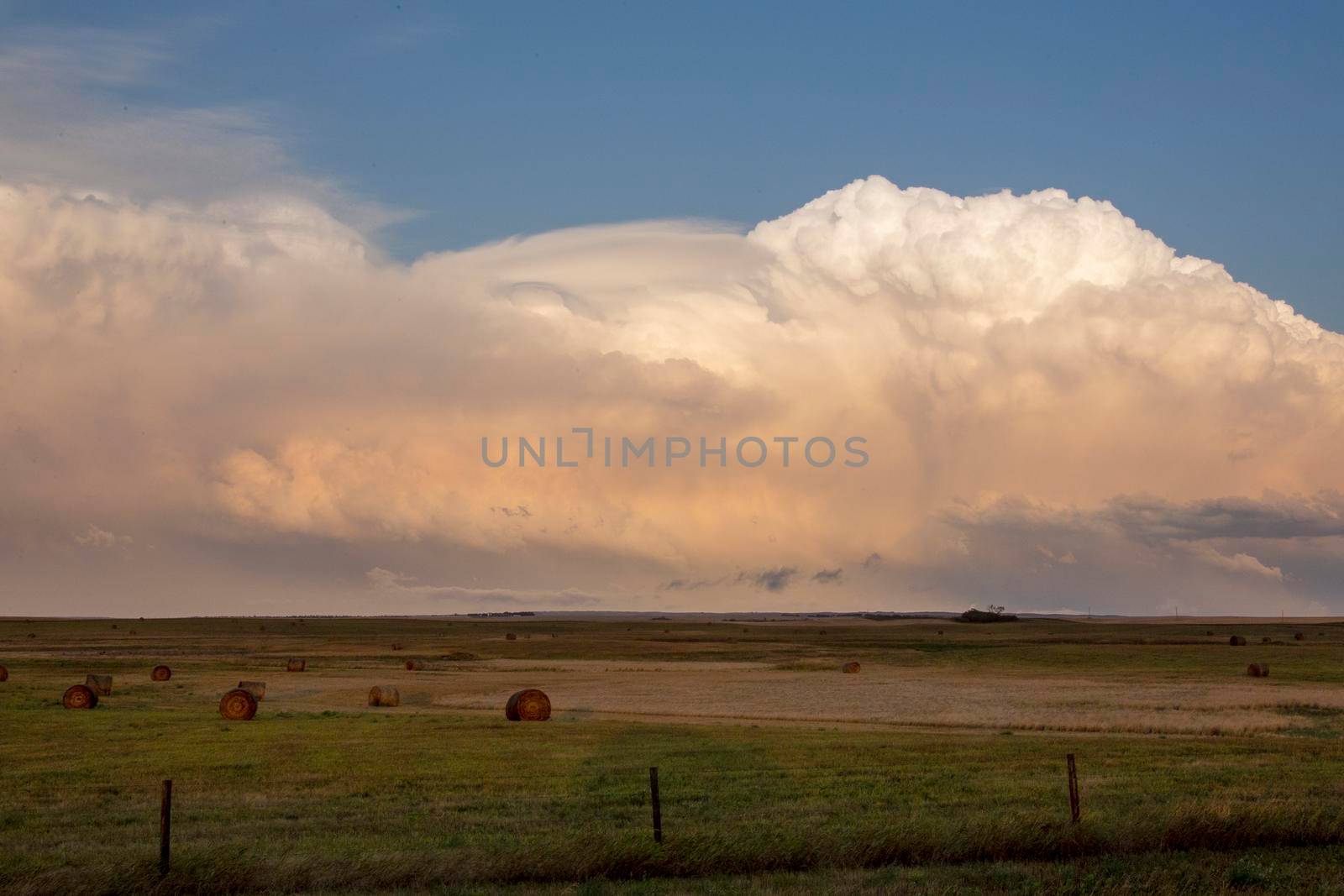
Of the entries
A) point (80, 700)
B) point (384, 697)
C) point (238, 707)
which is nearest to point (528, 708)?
point (238, 707)

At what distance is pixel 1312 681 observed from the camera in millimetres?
65250

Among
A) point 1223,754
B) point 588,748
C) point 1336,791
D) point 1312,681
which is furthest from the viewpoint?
point 1312,681

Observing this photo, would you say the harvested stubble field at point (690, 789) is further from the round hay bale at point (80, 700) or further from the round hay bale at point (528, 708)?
the round hay bale at point (528, 708)

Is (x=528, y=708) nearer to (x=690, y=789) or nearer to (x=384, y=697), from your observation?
(x=384, y=697)

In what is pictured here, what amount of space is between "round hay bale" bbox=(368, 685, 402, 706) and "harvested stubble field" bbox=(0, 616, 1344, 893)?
0.81 meters

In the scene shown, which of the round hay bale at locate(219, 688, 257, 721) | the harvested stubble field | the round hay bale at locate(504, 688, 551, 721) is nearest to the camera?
the harvested stubble field

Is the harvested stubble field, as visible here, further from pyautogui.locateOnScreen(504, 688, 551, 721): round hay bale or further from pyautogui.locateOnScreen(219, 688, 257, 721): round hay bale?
pyautogui.locateOnScreen(504, 688, 551, 721): round hay bale

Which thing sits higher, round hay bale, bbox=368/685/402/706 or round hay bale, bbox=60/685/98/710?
round hay bale, bbox=60/685/98/710

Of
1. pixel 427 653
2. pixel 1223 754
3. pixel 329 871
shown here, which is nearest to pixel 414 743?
pixel 329 871

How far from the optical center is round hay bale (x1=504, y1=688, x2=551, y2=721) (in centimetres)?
4372

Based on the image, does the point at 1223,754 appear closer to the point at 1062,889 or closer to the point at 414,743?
the point at 1062,889

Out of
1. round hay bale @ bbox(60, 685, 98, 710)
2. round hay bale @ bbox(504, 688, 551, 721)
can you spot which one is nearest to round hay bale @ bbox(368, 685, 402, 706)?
round hay bale @ bbox(504, 688, 551, 721)

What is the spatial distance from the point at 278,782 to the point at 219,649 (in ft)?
321

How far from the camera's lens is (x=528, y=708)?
4375cm
